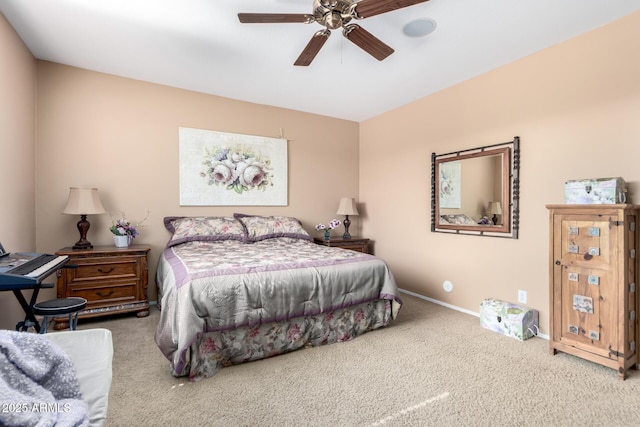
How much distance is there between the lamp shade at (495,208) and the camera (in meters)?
3.05

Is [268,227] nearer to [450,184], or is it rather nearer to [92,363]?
[450,184]

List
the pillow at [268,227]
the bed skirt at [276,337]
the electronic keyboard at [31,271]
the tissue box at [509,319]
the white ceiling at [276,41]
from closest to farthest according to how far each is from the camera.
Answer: the electronic keyboard at [31,271], the bed skirt at [276,337], the white ceiling at [276,41], the tissue box at [509,319], the pillow at [268,227]

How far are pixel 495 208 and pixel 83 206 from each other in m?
4.00

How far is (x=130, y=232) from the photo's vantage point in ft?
10.7

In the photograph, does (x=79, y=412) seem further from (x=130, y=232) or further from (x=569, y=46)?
(x=569, y=46)

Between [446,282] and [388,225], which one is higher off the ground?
[388,225]

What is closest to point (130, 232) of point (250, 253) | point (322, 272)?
point (250, 253)

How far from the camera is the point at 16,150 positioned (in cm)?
259

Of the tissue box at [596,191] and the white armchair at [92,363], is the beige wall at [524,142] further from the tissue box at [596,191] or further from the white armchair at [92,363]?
the white armchair at [92,363]

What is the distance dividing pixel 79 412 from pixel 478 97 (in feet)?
12.3

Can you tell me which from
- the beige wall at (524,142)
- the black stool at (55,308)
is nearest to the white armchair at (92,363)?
the black stool at (55,308)

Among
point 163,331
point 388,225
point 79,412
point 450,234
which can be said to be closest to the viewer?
point 79,412

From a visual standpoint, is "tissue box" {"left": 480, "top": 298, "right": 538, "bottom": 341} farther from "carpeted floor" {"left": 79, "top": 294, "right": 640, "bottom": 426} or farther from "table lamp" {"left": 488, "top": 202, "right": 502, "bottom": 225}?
"table lamp" {"left": 488, "top": 202, "right": 502, "bottom": 225}

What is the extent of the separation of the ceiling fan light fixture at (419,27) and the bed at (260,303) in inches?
74.6
